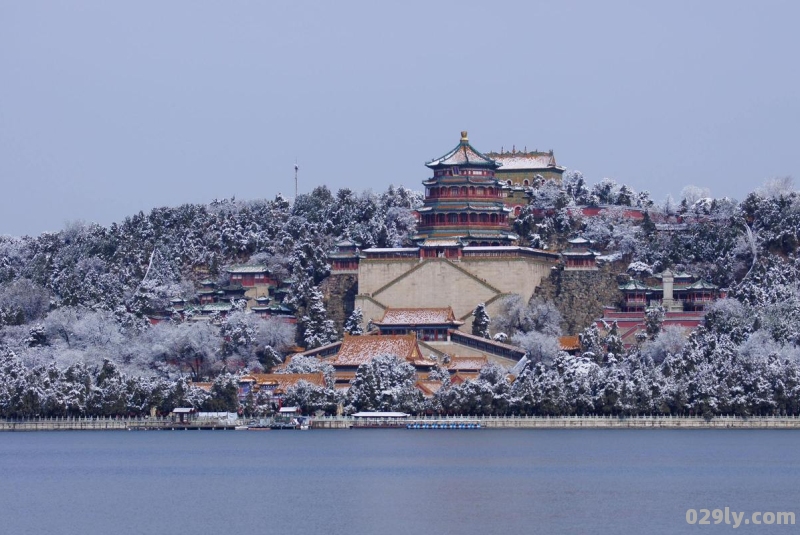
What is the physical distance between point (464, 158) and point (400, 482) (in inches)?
2380

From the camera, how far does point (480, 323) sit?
418 ft

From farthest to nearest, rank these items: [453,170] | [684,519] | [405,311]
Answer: [453,170]
[405,311]
[684,519]

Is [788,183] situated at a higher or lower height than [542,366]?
higher

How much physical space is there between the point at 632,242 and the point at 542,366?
21.2 metres

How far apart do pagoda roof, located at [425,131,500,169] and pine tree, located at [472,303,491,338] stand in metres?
15.0

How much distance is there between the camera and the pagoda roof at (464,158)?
140m

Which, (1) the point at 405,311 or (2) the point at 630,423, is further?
(1) the point at 405,311

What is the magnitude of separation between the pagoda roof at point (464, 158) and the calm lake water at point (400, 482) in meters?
29.7

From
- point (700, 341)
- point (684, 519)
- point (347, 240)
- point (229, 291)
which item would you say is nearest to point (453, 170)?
point (347, 240)

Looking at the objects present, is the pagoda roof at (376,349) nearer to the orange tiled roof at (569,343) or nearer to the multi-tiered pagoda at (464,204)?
the orange tiled roof at (569,343)

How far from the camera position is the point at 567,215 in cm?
14250

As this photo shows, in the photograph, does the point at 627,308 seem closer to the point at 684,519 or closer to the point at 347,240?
the point at 347,240

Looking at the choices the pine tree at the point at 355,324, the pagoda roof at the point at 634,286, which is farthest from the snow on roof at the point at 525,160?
the pine tree at the point at 355,324

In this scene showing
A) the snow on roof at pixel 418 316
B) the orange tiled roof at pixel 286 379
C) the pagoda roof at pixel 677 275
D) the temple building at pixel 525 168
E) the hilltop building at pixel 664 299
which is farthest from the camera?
the temple building at pixel 525 168
